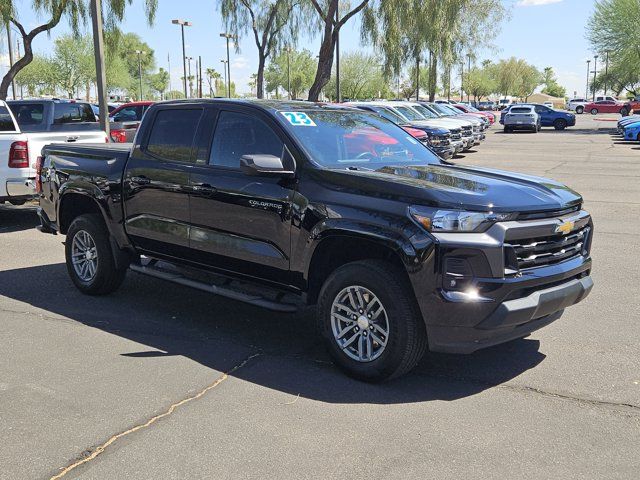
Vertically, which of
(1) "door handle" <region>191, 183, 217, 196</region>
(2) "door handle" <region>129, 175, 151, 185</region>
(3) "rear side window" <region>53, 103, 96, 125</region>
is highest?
(3) "rear side window" <region>53, 103, 96, 125</region>

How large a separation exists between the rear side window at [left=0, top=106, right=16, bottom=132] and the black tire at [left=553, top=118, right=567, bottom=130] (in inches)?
1578

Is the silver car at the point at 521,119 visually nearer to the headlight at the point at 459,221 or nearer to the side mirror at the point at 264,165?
the side mirror at the point at 264,165

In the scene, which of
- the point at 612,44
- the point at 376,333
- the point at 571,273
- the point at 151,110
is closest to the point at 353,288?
the point at 376,333

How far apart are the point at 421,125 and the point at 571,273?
55.5 feet

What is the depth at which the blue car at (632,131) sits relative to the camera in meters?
30.0

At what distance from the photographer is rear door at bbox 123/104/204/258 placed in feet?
18.3

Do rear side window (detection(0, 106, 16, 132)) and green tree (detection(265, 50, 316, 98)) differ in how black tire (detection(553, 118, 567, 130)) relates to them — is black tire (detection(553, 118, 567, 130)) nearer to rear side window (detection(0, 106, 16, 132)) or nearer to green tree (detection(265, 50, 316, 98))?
rear side window (detection(0, 106, 16, 132))

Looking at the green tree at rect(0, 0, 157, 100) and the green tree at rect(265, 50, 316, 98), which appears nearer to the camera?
the green tree at rect(0, 0, 157, 100)

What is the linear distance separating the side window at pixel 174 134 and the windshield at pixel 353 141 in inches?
38.6

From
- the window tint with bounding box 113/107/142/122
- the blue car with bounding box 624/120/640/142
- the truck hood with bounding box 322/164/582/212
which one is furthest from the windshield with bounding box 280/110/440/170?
the blue car with bounding box 624/120/640/142

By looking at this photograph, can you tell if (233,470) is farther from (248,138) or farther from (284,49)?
(284,49)

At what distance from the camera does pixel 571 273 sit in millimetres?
4398

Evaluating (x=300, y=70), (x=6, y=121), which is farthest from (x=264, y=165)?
(x=300, y=70)

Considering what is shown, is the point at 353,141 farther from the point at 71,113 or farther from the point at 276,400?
the point at 71,113
